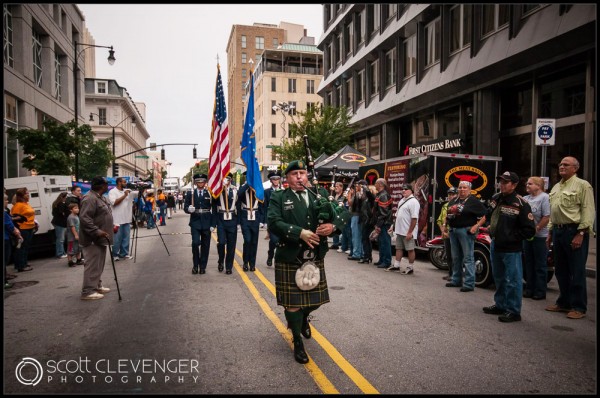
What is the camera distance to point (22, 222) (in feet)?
A: 34.0

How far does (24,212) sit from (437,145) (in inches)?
689

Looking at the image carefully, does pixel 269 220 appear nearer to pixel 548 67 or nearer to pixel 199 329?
pixel 199 329

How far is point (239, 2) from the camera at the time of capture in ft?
10.4

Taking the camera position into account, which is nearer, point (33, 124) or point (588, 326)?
point (588, 326)

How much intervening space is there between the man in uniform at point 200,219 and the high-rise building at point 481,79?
25.1 ft

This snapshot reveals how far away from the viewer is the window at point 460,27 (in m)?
18.8

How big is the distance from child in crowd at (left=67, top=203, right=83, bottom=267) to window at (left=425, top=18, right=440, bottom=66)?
1756cm

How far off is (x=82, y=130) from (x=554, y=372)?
21096 mm

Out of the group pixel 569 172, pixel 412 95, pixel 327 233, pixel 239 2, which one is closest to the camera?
pixel 239 2

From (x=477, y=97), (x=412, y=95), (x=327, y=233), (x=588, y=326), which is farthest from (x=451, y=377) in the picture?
(x=412, y=95)

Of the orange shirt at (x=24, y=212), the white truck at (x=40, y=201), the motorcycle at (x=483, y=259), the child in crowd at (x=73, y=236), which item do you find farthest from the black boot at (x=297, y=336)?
the white truck at (x=40, y=201)

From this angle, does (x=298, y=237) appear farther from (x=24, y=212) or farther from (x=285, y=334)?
(x=24, y=212)

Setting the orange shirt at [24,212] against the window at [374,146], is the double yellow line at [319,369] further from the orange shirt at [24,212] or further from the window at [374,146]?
the window at [374,146]

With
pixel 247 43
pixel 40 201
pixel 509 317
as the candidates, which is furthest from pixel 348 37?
pixel 247 43
